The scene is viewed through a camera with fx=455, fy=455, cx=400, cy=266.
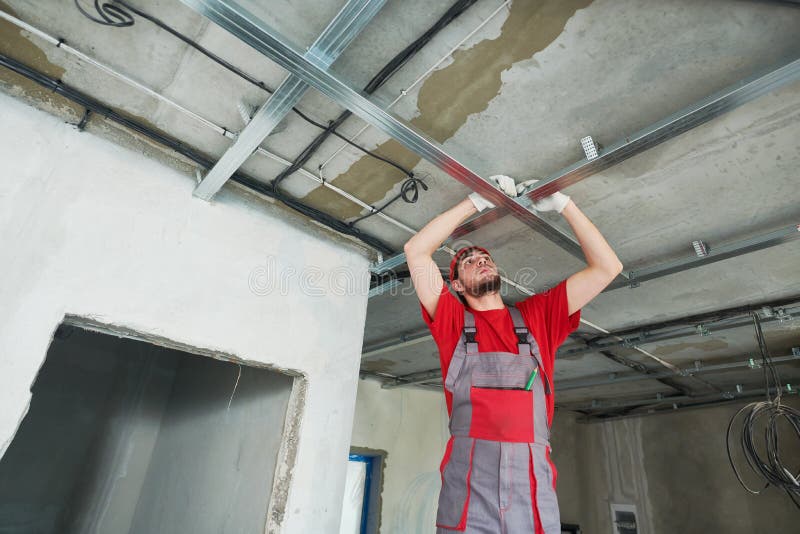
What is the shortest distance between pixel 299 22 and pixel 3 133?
97 centimetres

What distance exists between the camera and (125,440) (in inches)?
119

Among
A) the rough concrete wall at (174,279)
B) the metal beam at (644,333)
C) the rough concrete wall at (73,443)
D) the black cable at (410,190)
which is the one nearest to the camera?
the rough concrete wall at (174,279)

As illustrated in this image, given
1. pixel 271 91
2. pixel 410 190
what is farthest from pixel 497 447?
pixel 271 91

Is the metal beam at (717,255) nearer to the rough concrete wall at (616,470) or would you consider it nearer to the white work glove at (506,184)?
the white work glove at (506,184)

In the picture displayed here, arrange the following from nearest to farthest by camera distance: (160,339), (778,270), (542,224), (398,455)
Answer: (160,339) < (542,224) < (778,270) < (398,455)

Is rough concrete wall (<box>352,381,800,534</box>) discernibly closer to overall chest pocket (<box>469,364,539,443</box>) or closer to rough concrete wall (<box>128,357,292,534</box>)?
rough concrete wall (<box>128,357,292,534</box>)

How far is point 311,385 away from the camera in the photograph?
177 centimetres

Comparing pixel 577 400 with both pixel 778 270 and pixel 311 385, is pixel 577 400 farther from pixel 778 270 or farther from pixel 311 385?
pixel 311 385

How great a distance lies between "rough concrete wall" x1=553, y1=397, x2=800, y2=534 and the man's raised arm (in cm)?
468

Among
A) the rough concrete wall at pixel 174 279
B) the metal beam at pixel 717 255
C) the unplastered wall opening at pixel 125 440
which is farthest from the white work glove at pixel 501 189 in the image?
the unplastered wall opening at pixel 125 440

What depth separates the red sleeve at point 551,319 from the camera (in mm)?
1553

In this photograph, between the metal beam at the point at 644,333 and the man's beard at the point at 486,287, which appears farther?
the metal beam at the point at 644,333

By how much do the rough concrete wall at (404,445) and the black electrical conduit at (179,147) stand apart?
2747mm

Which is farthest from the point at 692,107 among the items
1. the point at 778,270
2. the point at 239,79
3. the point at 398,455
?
the point at 398,455
